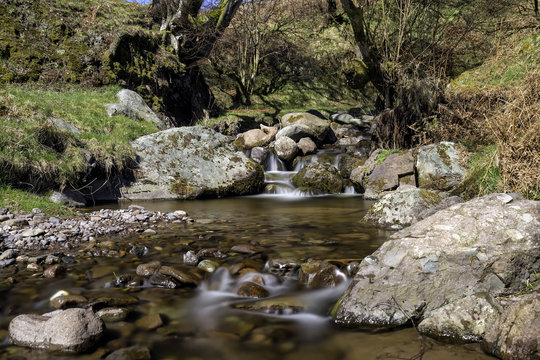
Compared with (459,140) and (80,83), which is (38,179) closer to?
(80,83)

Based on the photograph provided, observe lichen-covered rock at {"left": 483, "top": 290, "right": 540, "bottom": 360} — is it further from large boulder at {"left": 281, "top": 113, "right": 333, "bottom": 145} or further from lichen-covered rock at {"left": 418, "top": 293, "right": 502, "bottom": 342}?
large boulder at {"left": 281, "top": 113, "right": 333, "bottom": 145}

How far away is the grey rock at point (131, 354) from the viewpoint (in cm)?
216

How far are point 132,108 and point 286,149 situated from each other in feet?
16.6

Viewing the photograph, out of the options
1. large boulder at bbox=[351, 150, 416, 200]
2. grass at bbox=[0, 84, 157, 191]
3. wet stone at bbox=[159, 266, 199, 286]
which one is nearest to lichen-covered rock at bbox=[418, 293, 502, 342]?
wet stone at bbox=[159, 266, 199, 286]

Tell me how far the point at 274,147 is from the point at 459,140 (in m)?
6.39

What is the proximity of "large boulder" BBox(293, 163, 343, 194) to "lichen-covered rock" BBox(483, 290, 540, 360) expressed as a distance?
7653 millimetres

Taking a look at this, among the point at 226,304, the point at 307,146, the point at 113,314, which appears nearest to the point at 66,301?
the point at 113,314

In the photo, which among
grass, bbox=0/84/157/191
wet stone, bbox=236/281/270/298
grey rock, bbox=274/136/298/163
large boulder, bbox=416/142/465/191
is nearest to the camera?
wet stone, bbox=236/281/270/298

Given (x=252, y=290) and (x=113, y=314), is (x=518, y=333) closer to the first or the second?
(x=252, y=290)

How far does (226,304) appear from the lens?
304 cm

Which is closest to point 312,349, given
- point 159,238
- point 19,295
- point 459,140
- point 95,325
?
point 95,325

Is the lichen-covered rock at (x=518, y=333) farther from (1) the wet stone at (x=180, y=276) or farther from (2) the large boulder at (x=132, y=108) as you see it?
(2) the large boulder at (x=132, y=108)

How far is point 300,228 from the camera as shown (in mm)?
5535

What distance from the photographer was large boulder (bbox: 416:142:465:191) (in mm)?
7344
